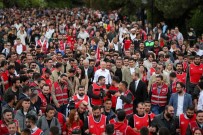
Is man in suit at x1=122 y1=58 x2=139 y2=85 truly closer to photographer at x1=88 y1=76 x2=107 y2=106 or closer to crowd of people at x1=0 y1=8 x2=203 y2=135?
crowd of people at x1=0 y1=8 x2=203 y2=135

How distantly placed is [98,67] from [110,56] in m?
1.60

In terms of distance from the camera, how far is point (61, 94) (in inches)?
484

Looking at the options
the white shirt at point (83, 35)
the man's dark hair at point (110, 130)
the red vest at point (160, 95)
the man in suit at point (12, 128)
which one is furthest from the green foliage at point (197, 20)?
the man in suit at point (12, 128)

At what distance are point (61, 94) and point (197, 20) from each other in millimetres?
14643

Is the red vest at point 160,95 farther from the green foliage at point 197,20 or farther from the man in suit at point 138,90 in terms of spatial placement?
the green foliage at point 197,20

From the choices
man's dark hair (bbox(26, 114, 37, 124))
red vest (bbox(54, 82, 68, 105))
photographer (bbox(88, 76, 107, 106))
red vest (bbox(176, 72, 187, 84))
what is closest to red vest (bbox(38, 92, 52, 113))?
red vest (bbox(54, 82, 68, 105))

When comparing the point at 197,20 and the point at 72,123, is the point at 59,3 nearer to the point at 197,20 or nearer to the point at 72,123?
the point at 197,20

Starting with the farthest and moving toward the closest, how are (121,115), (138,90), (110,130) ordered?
1. (138,90)
2. (121,115)
3. (110,130)

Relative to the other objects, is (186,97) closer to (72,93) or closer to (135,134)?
(135,134)

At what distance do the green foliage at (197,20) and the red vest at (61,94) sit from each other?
14.3 metres

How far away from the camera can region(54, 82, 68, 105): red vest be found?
1223 cm

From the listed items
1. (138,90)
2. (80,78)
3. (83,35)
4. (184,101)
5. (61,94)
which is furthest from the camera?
(83,35)

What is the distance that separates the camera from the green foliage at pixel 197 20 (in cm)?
2509

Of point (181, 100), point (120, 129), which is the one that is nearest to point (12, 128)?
point (120, 129)
